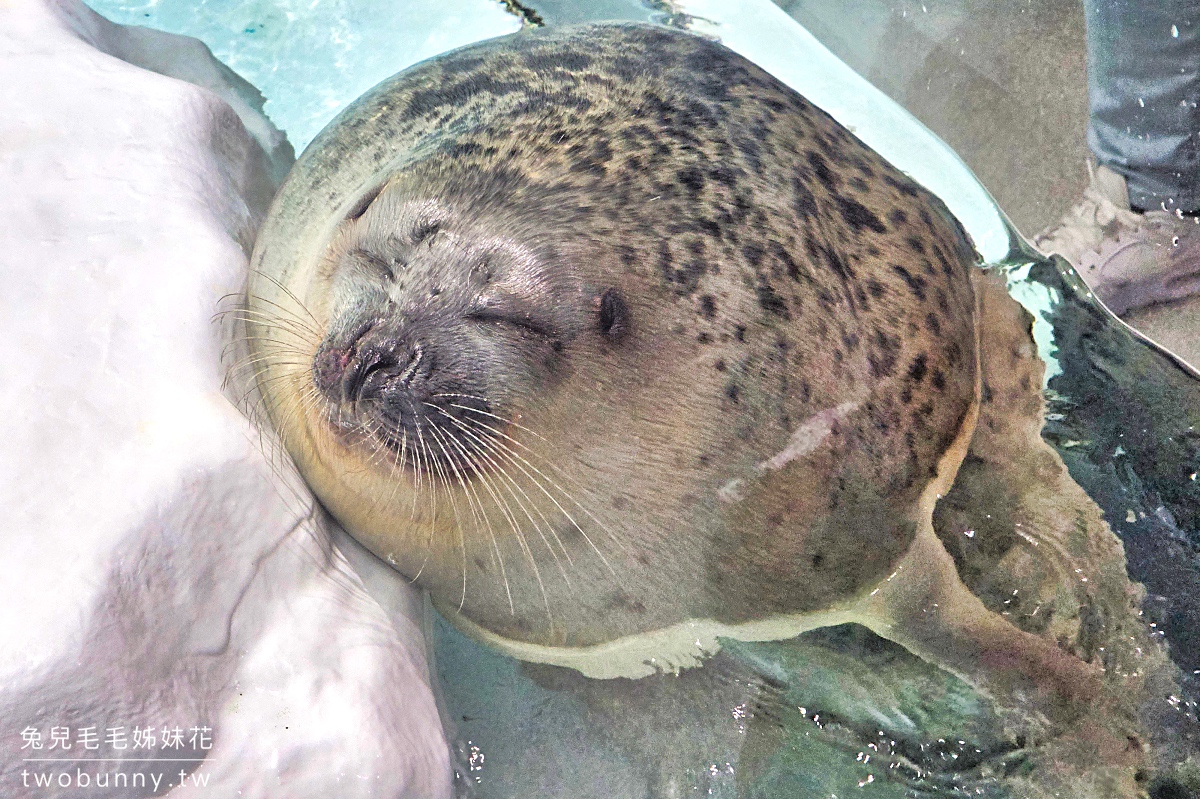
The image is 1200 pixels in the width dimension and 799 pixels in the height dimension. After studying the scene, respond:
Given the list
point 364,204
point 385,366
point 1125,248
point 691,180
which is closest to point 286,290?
point 364,204

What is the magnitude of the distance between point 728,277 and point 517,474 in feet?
2.40

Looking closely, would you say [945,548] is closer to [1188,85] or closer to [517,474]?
[517,474]

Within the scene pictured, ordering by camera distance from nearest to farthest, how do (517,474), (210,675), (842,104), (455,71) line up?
1. (210,675)
2. (517,474)
3. (455,71)
4. (842,104)

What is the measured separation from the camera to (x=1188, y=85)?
338 centimetres

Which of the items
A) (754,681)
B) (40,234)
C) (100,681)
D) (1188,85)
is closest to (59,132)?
(40,234)

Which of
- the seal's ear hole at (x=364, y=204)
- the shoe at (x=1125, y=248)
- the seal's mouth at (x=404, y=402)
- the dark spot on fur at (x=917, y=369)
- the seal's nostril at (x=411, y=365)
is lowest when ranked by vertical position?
the seal's mouth at (x=404, y=402)

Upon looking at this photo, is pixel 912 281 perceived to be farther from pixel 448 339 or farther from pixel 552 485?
pixel 448 339

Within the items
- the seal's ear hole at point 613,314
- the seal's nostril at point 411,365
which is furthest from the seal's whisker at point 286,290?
the seal's ear hole at point 613,314

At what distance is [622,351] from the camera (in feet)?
7.59

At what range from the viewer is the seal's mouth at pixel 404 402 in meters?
2.13

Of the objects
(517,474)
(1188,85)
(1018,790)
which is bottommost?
(1018,790)

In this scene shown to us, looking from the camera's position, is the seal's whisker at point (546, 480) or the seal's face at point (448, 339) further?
the seal's whisker at point (546, 480)

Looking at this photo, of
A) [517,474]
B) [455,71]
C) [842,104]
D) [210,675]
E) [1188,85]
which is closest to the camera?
[210,675]

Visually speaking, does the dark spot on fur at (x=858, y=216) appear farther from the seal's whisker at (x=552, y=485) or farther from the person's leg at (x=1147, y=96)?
the person's leg at (x=1147, y=96)
